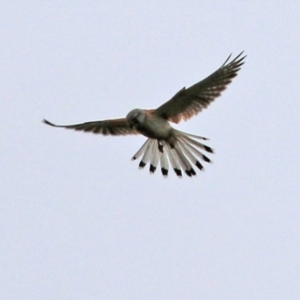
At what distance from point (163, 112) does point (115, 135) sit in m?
1.26

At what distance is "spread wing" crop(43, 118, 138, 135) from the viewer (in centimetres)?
1412

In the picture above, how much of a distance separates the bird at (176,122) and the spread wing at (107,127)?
9cm

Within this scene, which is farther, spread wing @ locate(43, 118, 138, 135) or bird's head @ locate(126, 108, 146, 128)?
spread wing @ locate(43, 118, 138, 135)

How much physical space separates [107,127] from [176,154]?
122 cm

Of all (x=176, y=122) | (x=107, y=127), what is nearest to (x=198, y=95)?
(x=176, y=122)

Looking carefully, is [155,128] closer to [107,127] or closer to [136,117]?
[136,117]

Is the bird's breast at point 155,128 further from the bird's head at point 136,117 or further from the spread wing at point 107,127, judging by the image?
the spread wing at point 107,127

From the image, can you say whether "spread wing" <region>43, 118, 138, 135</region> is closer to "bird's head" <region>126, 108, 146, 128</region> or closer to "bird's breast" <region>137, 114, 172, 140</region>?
"bird's breast" <region>137, 114, 172, 140</region>

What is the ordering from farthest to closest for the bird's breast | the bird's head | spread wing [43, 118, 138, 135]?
→ spread wing [43, 118, 138, 135] → the bird's breast → the bird's head

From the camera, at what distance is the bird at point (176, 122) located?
13.1 metres

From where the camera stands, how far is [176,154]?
13.6 m

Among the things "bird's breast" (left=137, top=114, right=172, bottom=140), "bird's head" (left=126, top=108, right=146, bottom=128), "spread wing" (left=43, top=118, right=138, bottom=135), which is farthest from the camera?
"spread wing" (left=43, top=118, right=138, bottom=135)

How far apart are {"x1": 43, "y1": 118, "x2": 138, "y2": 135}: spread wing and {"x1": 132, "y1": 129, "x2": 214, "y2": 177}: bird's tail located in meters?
0.49

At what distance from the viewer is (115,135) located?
1438 centimetres
